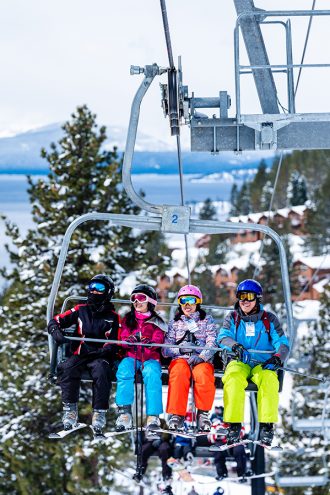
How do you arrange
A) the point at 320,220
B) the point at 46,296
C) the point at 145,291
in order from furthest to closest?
the point at 320,220, the point at 46,296, the point at 145,291

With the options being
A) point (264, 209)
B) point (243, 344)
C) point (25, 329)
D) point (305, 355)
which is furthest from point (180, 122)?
point (264, 209)

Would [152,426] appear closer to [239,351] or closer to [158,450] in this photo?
[239,351]

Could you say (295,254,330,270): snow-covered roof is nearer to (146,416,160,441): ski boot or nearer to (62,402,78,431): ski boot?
(62,402,78,431): ski boot

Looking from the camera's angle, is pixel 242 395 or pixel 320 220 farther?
pixel 320 220

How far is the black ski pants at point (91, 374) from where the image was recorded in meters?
8.01

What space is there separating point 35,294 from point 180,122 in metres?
15.3

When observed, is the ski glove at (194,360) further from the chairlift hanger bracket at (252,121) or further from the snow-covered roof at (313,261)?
the snow-covered roof at (313,261)

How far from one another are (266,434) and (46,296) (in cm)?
1486

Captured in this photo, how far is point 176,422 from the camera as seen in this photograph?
7.82m

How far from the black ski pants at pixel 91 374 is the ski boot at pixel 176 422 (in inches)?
23.1

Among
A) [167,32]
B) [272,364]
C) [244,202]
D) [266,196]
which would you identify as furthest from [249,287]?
[244,202]

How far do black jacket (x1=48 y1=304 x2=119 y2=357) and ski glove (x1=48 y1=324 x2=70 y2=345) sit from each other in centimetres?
2

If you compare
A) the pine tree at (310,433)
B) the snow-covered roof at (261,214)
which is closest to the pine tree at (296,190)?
the snow-covered roof at (261,214)

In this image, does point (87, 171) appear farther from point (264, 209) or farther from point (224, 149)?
point (264, 209)
